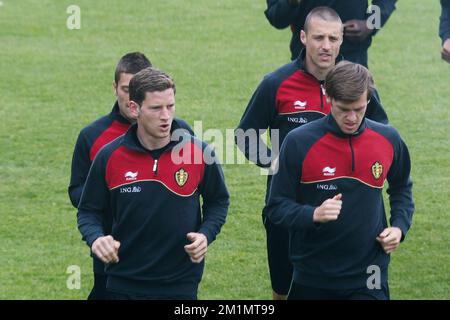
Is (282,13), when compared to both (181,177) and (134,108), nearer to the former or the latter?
(134,108)

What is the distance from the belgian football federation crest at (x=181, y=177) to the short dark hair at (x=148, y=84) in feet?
1.57

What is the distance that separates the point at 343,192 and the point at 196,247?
3.09ft

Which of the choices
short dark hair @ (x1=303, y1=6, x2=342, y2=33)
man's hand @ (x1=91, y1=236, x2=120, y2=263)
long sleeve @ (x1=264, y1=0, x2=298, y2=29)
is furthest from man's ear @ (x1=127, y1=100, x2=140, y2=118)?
long sleeve @ (x1=264, y1=0, x2=298, y2=29)

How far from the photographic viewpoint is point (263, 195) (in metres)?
12.7

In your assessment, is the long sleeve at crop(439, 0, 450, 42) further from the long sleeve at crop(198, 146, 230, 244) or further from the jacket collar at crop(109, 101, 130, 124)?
the long sleeve at crop(198, 146, 230, 244)

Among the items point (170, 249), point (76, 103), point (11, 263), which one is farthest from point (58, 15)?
point (170, 249)

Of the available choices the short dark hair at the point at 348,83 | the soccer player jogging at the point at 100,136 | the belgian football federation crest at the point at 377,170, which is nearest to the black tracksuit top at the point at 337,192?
the belgian football federation crest at the point at 377,170

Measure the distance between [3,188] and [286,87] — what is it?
4903 mm

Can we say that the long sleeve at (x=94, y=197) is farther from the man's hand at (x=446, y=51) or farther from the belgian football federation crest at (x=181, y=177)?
the man's hand at (x=446, y=51)

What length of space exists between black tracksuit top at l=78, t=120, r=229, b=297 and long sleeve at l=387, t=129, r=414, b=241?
3.66 ft

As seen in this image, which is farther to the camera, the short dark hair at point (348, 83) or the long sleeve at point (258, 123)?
the long sleeve at point (258, 123)

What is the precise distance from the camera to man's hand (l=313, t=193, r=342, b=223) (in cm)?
708

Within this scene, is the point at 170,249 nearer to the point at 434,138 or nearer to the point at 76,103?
the point at 434,138

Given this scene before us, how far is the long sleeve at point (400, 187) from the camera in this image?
7.66m
